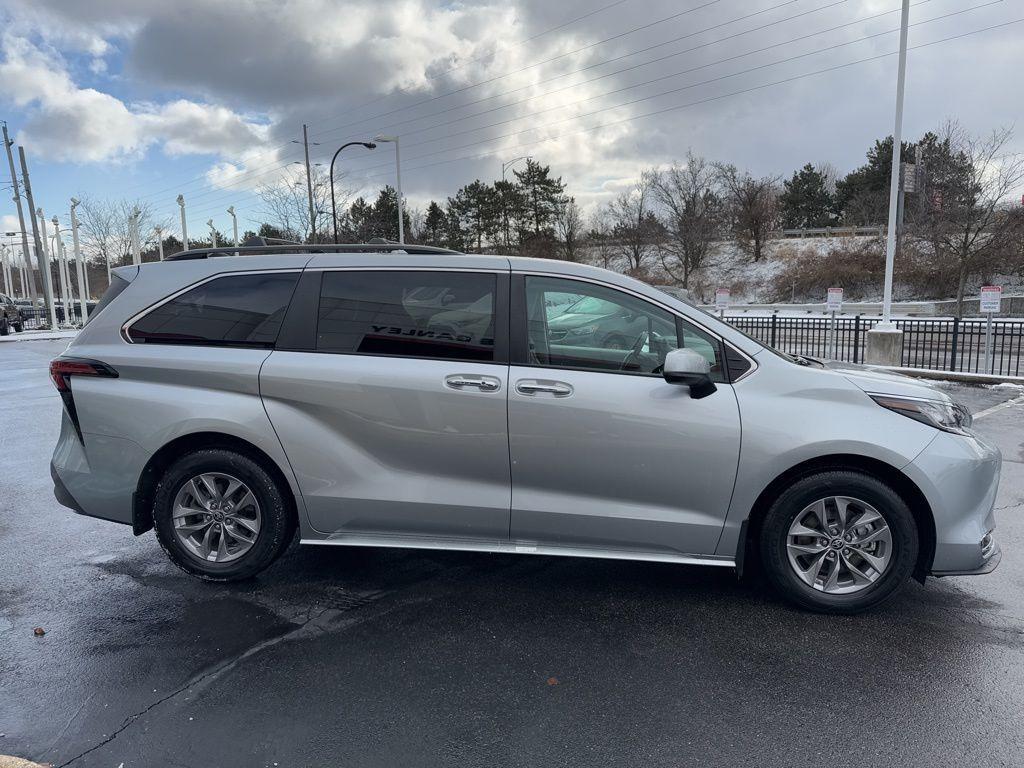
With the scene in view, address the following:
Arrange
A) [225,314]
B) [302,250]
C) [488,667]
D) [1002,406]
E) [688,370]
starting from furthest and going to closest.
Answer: [1002,406]
[302,250]
[225,314]
[688,370]
[488,667]

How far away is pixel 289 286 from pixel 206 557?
1657 millimetres

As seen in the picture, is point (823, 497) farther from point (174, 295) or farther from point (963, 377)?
point (963, 377)

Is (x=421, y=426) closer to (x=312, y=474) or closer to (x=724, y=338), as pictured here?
(x=312, y=474)

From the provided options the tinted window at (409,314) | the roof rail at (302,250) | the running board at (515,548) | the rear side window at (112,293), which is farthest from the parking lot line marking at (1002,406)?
the rear side window at (112,293)

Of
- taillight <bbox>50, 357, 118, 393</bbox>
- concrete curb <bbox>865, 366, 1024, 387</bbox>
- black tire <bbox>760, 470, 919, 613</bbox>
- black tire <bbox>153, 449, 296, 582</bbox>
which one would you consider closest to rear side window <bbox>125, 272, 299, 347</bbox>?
taillight <bbox>50, 357, 118, 393</bbox>

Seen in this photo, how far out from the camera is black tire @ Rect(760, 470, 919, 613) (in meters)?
3.35

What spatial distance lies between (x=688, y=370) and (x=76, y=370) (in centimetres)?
345

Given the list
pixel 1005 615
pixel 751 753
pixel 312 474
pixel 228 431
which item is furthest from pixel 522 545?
pixel 1005 615

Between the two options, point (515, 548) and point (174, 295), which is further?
point (174, 295)

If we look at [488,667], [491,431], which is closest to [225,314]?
[491,431]

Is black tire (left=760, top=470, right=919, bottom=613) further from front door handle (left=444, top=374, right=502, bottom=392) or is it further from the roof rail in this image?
the roof rail

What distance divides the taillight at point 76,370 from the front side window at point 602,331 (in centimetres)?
246

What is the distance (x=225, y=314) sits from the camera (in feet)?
12.8

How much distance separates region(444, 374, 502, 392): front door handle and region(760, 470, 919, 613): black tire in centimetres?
157
